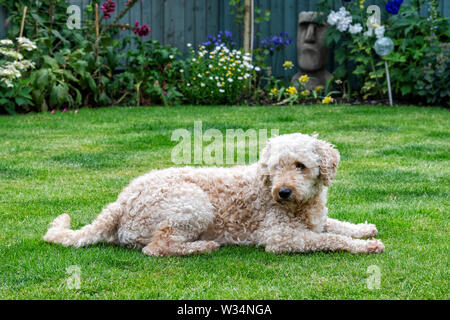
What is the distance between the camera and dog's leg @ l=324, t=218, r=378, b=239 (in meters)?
4.41

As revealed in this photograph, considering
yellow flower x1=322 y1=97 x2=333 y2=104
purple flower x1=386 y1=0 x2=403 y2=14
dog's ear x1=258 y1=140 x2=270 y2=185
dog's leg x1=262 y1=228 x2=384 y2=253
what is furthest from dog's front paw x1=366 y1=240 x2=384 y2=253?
purple flower x1=386 y1=0 x2=403 y2=14

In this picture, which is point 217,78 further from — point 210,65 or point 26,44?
point 26,44

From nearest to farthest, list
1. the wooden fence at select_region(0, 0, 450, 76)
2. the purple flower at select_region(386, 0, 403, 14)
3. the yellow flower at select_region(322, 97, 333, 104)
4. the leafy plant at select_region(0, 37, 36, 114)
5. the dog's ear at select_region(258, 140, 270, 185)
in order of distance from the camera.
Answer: the dog's ear at select_region(258, 140, 270, 185) < the leafy plant at select_region(0, 37, 36, 114) < the purple flower at select_region(386, 0, 403, 14) < the yellow flower at select_region(322, 97, 333, 104) < the wooden fence at select_region(0, 0, 450, 76)

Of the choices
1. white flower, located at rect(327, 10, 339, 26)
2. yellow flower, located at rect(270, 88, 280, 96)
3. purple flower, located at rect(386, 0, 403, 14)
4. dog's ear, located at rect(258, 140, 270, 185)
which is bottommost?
dog's ear, located at rect(258, 140, 270, 185)

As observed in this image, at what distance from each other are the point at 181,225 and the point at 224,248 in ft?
1.16

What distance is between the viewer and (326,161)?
160 inches

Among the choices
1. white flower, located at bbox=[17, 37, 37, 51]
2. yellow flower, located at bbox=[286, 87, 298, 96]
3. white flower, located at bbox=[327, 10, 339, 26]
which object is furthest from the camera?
yellow flower, located at bbox=[286, 87, 298, 96]

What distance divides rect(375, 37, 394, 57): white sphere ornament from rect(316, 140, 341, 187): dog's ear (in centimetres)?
719

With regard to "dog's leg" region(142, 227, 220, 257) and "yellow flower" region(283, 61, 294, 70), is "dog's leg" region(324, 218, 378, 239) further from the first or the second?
"yellow flower" region(283, 61, 294, 70)

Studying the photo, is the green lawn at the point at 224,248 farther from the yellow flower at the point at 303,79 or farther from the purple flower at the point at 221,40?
the purple flower at the point at 221,40

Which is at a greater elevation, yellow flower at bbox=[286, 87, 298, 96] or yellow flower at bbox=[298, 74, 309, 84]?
yellow flower at bbox=[298, 74, 309, 84]

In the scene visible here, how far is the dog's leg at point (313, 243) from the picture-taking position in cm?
403

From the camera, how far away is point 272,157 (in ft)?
13.2

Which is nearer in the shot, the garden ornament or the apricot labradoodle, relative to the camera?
the apricot labradoodle
